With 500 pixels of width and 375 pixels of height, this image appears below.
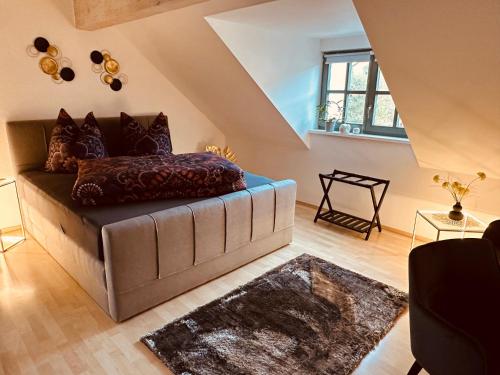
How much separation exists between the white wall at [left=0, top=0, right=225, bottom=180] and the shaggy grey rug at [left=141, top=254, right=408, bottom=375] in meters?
2.50

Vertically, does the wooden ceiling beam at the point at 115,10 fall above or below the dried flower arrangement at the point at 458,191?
above

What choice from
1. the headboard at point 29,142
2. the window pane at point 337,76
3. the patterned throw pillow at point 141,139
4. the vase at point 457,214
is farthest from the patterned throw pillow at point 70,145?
the vase at point 457,214

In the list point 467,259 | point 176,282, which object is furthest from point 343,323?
point 176,282

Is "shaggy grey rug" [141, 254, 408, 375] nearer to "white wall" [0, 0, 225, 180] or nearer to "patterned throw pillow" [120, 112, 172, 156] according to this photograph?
"patterned throw pillow" [120, 112, 172, 156]

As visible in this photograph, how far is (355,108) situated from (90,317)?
3.22 m

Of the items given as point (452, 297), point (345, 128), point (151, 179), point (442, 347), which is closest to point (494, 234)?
point (452, 297)

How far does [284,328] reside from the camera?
6.45ft

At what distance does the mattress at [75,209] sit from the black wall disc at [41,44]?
1.20m

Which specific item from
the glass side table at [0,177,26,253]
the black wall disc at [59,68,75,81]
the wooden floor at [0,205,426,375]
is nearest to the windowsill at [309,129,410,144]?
the wooden floor at [0,205,426,375]

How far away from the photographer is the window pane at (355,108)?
366 centimetres

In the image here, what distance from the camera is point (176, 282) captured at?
A: 222 centimetres

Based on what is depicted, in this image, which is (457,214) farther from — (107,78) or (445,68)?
(107,78)

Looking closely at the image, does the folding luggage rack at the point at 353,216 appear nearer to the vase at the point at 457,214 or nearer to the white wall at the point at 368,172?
the white wall at the point at 368,172

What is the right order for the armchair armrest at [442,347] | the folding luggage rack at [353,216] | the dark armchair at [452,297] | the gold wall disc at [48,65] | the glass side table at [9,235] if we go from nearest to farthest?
the armchair armrest at [442,347], the dark armchair at [452,297], the glass side table at [9,235], the gold wall disc at [48,65], the folding luggage rack at [353,216]
